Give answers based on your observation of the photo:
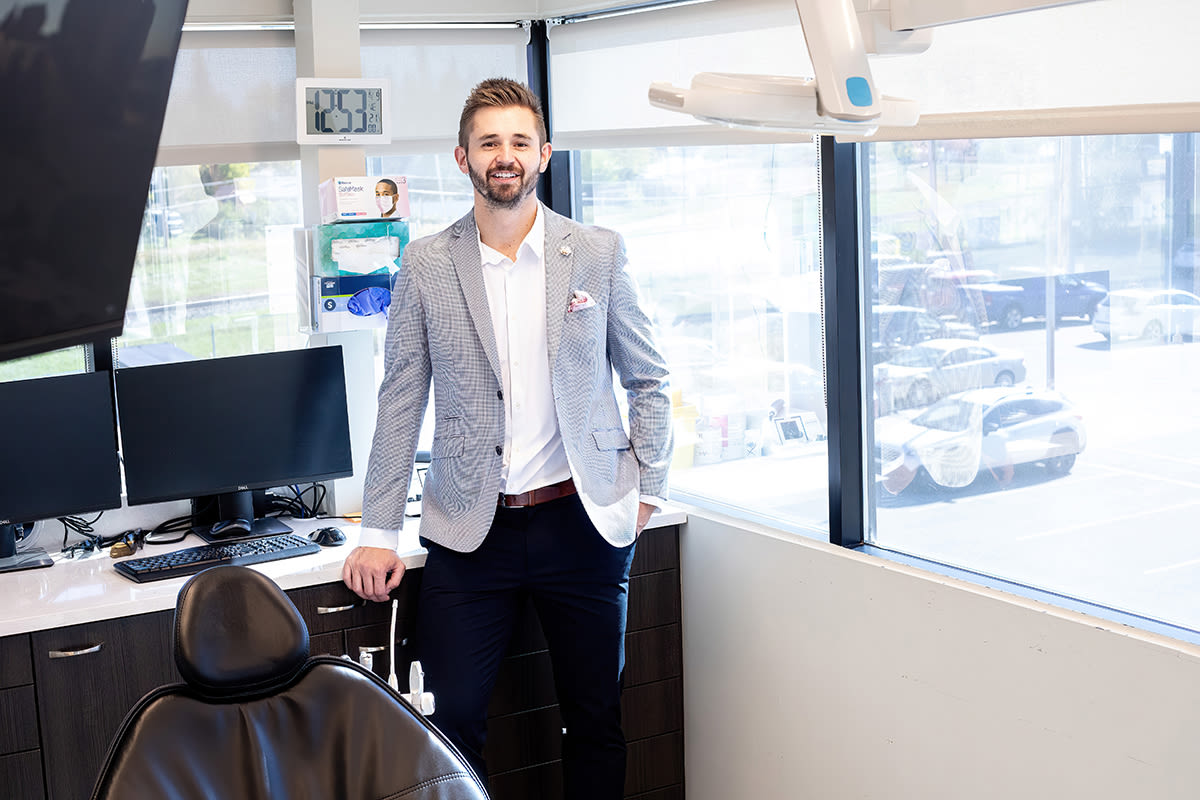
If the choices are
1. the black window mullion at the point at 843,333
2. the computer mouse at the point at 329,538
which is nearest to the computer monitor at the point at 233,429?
the computer mouse at the point at 329,538

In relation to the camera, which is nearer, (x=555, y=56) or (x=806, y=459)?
(x=806, y=459)

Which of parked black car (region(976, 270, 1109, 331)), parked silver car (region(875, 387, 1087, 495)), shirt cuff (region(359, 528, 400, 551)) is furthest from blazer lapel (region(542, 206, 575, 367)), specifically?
parked black car (region(976, 270, 1109, 331))

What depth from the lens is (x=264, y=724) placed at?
183 cm

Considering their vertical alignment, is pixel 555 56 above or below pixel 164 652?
above

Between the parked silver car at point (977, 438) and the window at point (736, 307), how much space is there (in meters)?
0.24

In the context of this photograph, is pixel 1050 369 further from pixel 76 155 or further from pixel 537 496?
pixel 76 155

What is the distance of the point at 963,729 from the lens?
2.34 metres

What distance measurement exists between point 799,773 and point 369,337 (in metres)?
1.54

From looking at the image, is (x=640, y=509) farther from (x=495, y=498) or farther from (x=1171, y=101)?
(x=1171, y=101)

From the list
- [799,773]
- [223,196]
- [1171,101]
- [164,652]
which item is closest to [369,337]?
[223,196]

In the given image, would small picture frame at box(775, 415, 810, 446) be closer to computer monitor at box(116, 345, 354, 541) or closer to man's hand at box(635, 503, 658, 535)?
man's hand at box(635, 503, 658, 535)

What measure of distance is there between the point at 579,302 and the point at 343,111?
0.90 metres

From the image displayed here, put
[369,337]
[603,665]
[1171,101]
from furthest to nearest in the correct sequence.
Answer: [369,337] < [603,665] < [1171,101]

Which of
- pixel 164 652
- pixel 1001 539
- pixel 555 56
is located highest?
pixel 555 56
